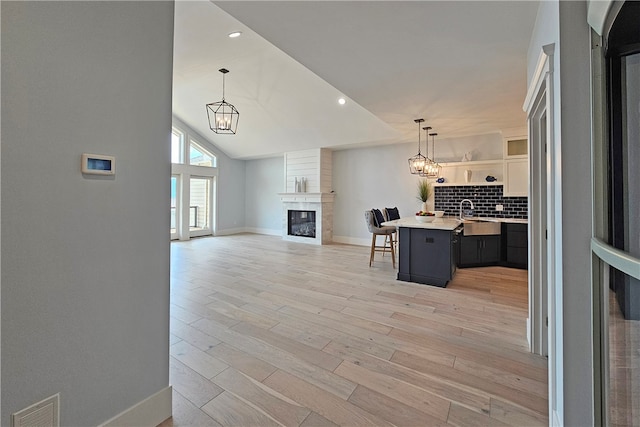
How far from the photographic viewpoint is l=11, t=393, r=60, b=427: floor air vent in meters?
1.01

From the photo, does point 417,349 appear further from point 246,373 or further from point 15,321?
point 15,321

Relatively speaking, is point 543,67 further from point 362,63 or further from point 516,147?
point 516,147

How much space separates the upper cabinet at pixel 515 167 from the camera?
5.06m

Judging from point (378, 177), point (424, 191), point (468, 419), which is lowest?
point (468, 419)

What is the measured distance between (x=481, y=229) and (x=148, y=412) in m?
5.19

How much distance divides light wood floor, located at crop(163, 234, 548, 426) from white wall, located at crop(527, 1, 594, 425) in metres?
0.49

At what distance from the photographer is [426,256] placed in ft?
12.8

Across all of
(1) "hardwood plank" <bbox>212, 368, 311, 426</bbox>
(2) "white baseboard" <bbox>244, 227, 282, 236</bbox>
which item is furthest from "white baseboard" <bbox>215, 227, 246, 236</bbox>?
(1) "hardwood plank" <bbox>212, 368, 311, 426</bbox>

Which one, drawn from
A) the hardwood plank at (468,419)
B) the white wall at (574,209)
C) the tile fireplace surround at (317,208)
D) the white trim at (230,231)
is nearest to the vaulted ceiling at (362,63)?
the white wall at (574,209)

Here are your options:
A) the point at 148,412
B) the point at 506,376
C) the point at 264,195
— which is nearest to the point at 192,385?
the point at 148,412

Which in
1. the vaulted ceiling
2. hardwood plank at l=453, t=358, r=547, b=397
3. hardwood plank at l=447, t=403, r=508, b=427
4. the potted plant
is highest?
the vaulted ceiling

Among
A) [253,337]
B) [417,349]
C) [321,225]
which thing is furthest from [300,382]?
[321,225]

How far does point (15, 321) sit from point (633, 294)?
2029 millimetres

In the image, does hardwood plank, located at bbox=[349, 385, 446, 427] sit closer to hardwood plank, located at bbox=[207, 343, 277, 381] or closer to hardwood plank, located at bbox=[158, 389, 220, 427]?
hardwood plank, located at bbox=[207, 343, 277, 381]
